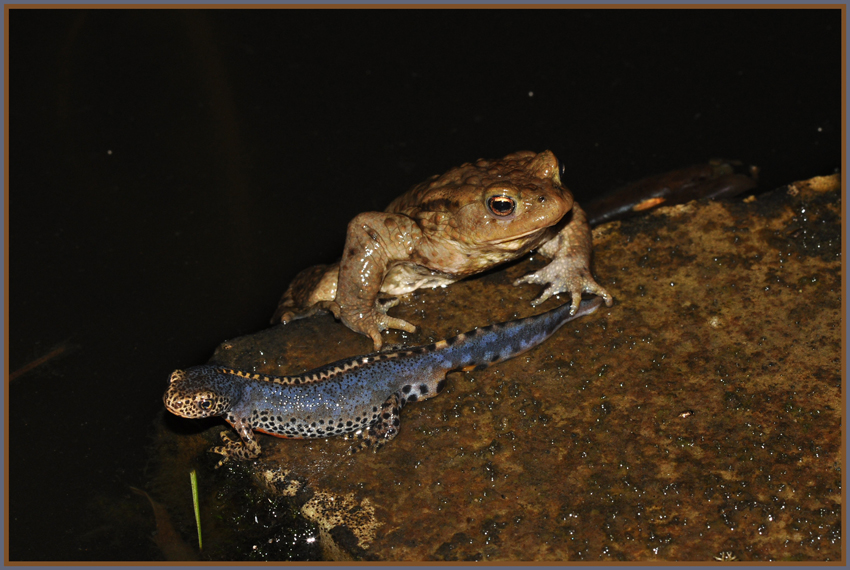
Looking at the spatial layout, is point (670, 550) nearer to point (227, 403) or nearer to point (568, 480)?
point (568, 480)

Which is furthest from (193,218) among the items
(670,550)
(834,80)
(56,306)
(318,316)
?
(834,80)

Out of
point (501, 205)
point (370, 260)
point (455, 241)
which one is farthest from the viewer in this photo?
point (370, 260)

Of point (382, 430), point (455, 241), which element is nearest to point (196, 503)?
point (382, 430)

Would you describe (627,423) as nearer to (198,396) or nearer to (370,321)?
(370,321)

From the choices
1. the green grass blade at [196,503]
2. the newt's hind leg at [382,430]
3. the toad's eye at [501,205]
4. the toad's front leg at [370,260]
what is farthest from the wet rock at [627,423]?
the toad's eye at [501,205]

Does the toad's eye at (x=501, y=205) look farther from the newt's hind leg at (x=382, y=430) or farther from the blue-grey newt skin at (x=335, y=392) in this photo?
the newt's hind leg at (x=382, y=430)

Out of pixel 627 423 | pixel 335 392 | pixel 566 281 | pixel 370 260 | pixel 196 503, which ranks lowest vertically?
pixel 627 423
